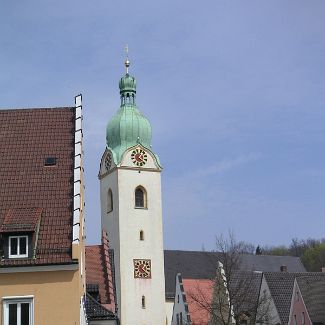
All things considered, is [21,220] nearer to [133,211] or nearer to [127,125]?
[133,211]

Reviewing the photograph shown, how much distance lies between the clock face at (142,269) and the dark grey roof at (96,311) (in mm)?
33032

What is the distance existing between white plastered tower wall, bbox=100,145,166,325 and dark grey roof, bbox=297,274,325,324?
488 inches

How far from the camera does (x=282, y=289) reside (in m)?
55.9

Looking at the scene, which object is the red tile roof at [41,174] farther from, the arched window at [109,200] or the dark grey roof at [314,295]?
the arched window at [109,200]

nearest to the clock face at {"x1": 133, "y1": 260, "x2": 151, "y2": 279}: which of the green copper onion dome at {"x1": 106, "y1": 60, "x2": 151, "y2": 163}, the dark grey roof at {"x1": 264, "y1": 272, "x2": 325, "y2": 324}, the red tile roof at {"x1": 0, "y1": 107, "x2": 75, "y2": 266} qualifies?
the green copper onion dome at {"x1": 106, "y1": 60, "x2": 151, "y2": 163}

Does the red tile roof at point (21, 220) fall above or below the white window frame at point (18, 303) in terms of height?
above

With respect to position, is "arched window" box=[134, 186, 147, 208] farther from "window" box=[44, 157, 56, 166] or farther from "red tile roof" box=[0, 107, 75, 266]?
"window" box=[44, 157, 56, 166]

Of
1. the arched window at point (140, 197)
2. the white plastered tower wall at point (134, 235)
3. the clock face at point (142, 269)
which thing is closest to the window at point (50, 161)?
the white plastered tower wall at point (134, 235)

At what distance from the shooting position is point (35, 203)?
21734 millimetres

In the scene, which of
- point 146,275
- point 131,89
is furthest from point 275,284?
point 131,89

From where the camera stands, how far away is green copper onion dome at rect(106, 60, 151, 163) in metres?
65.6

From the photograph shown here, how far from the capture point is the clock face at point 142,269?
61812 millimetres

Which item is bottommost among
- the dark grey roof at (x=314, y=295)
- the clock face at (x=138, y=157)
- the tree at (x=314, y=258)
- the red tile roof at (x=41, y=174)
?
the dark grey roof at (x=314, y=295)

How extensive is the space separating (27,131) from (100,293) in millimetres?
9972
